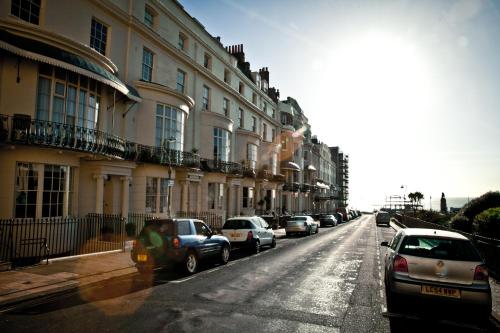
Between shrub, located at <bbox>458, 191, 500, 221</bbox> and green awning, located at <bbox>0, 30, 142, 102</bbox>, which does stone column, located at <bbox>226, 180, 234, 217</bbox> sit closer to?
green awning, located at <bbox>0, 30, 142, 102</bbox>

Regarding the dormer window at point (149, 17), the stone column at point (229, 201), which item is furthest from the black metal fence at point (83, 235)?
the stone column at point (229, 201)

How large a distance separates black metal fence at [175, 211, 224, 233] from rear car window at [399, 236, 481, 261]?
15.5 m

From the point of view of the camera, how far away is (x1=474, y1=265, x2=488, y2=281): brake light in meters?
6.07

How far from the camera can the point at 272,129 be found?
1660 inches

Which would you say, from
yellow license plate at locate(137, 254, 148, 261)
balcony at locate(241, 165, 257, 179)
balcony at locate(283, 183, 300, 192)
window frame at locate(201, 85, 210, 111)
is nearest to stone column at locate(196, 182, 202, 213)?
window frame at locate(201, 85, 210, 111)

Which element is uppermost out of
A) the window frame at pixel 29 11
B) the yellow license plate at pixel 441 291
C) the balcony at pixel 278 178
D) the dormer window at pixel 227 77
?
the dormer window at pixel 227 77

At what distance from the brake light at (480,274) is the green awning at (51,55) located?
13.9 metres

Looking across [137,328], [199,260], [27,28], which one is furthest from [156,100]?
[137,328]

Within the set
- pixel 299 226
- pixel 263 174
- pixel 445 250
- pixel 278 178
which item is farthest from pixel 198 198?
pixel 445 250

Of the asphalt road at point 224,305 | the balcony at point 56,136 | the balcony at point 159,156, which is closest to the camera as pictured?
the asphalt road at point 224,305

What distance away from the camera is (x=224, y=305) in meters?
7.04

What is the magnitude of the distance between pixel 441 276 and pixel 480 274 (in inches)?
26.0

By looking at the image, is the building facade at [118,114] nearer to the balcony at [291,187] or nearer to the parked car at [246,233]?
the parked car at [246,233]

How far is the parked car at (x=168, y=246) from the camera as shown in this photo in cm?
979
